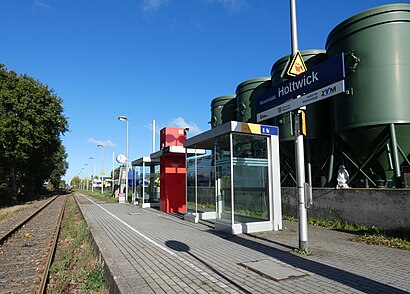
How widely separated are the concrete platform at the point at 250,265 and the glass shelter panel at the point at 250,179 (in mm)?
1030

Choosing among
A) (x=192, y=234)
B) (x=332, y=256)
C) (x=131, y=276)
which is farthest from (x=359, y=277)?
(x=192, y=234)

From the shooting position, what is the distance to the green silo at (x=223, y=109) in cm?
2564

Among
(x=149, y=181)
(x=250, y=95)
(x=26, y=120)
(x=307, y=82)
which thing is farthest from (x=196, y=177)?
(x=26, y=120)

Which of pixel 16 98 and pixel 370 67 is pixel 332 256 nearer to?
pixel 370 67

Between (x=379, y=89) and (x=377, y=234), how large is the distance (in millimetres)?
5325

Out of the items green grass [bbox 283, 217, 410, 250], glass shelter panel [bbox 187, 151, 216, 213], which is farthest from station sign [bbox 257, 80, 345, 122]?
glass shelter panel [bbox 187, 151, 216, 213]

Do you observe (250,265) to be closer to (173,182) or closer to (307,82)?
(307,82)

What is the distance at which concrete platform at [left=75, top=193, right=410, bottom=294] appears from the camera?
16.5 feet

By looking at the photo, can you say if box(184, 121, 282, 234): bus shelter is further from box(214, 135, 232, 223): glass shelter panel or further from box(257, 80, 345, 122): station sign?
box(257, 80, 345, 122): station sign

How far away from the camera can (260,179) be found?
10828 millimetres

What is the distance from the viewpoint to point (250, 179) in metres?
10.8

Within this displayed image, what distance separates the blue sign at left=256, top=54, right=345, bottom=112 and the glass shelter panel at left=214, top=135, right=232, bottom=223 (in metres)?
2.63

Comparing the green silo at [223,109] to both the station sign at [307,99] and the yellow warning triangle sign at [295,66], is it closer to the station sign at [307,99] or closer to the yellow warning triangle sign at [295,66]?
the station sign at [307,99]

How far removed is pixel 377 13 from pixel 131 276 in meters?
12.2
